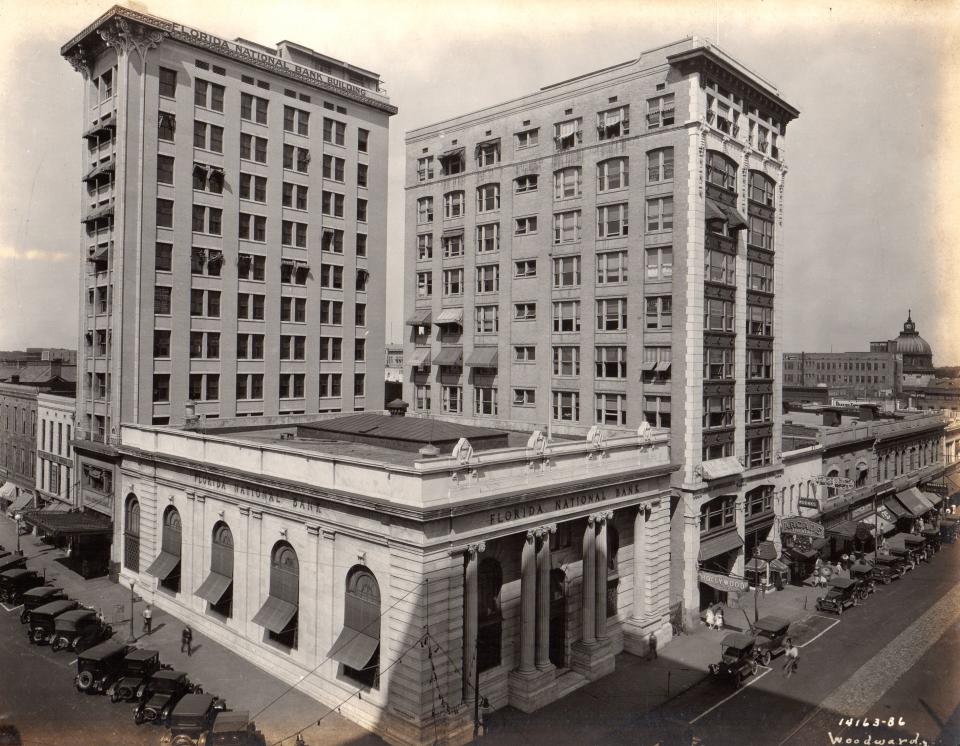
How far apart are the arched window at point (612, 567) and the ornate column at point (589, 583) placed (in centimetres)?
280

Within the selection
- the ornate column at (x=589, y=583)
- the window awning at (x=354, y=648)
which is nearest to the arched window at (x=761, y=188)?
the ornate column at (x=589, y=583)

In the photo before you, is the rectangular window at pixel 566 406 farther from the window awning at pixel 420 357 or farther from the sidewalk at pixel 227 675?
the sidewalk at pixel 227 675

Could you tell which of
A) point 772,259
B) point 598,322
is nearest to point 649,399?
point 598,322

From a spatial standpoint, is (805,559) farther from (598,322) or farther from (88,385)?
(88,385)

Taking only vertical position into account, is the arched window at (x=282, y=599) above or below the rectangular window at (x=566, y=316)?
below

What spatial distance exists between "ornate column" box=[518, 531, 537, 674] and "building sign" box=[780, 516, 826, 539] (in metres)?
26.4

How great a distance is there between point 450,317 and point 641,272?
52.2 feet

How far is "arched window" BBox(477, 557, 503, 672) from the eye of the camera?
29.2 metres

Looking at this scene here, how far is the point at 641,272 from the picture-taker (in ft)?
139

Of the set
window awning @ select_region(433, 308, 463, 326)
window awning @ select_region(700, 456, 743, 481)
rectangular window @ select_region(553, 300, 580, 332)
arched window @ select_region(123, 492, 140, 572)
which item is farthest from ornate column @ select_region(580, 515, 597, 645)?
arched window @ select_region(123, 492, 140, 572)

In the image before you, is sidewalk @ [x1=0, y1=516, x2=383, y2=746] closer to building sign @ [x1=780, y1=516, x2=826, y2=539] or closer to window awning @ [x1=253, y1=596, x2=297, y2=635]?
window awning @ [x1=253, y1=596, x2=297, y2=635]

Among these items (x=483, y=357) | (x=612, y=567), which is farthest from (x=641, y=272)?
(x=612, y=567)

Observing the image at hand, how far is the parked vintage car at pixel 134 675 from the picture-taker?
28.1 meters

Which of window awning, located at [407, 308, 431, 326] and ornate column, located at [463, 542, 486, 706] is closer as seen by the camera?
ornate column, located at [463, 542, 486, 706]
